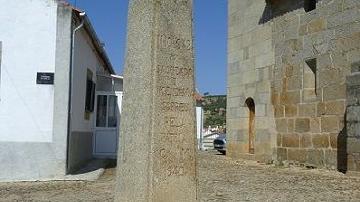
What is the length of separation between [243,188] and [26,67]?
5513 millimetres

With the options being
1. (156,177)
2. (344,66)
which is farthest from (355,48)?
(156,177)

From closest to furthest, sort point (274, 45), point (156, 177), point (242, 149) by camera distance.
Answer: point (156, 177)
point (274, 45)
point (242, 149)

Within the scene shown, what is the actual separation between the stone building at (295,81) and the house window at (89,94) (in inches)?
172

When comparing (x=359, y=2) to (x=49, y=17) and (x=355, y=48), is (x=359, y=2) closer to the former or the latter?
(x=355, y=48)

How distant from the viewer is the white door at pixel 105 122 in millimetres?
16859

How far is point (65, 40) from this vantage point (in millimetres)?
11305

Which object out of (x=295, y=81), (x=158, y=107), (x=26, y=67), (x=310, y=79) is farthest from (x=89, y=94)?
(x=158, y=107)

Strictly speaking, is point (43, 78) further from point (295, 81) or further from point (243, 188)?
point (295, 81)

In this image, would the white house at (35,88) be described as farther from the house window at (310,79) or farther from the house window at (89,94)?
the house window at (310,79)

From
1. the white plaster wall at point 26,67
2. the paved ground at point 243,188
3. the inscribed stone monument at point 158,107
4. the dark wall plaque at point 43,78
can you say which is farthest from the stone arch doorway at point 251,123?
→ the inscribed stone monument at point 158,107

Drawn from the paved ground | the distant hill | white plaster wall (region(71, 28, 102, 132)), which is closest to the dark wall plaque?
white plaster wall (region(71, 28, 102, 132))

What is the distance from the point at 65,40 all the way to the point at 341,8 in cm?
628

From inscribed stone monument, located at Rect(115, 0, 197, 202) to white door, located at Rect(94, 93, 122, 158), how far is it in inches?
459

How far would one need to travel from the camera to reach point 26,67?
1112cm
